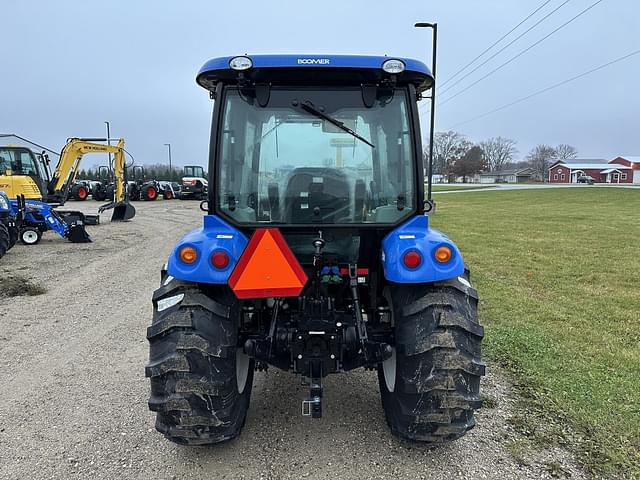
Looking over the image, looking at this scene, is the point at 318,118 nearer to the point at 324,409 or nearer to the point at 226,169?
the point at 226,169

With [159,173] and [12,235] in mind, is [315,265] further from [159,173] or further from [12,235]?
[159,173]

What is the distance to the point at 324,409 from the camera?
3453mm

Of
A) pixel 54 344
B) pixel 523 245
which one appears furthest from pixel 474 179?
pixel 54 344

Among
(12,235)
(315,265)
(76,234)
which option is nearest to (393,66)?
(315,265)

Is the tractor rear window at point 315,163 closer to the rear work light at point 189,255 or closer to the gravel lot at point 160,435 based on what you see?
the rear work light at point 189,255

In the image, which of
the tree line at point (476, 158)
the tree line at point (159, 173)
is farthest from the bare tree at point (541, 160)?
the tree line at point (159, 173)

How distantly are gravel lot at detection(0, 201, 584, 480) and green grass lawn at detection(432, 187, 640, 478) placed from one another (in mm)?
259

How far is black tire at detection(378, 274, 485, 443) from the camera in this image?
8.52 ft

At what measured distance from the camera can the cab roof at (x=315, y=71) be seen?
2.77 m

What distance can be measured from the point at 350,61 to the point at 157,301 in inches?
69.9

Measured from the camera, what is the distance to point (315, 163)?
3.04 meters

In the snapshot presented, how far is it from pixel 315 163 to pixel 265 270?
0.86 metres

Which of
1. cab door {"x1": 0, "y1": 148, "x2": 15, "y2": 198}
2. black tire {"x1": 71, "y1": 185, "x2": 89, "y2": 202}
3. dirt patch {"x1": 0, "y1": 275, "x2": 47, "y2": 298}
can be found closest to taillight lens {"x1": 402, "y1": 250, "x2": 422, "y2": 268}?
dirt patch {"x1": 0, "y1": 275, "x2": 47, "y2": 298}

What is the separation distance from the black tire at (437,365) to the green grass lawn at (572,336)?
0.85 m
